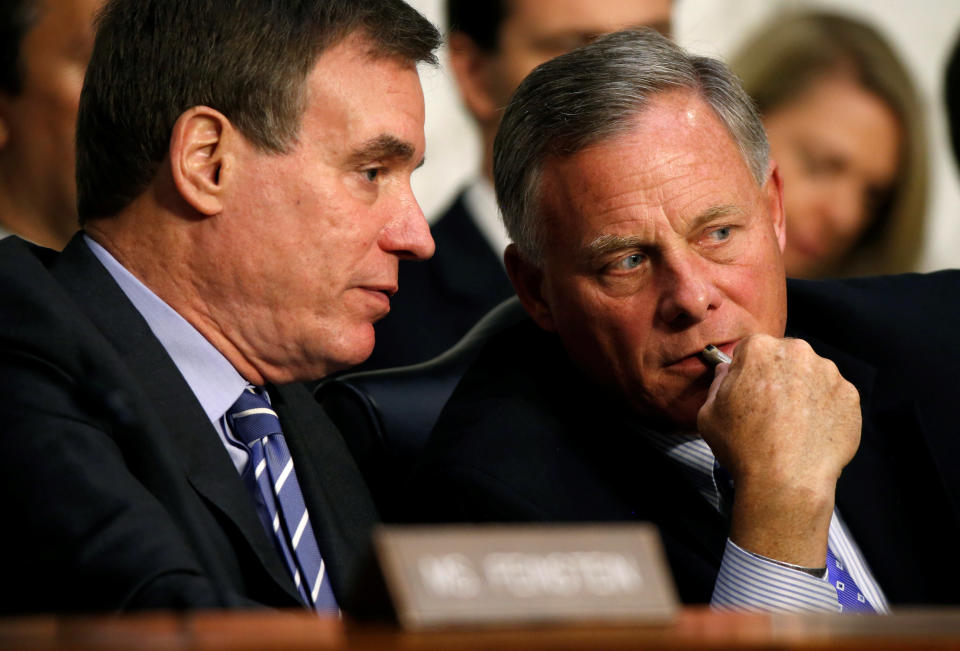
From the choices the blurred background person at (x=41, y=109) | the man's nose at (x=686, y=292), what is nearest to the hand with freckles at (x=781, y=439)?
the man's nose at (x=686, y=292)

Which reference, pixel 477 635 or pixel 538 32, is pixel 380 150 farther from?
pixel 538 32

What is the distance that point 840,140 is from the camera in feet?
11.2

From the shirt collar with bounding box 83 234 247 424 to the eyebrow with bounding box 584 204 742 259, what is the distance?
623 millimetres

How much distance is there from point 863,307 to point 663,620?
63.9 inches

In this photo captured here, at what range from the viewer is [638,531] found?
0.94 metres

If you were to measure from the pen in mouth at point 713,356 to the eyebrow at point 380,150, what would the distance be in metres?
0.56

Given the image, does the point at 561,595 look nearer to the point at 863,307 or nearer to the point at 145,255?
the point at 145,255

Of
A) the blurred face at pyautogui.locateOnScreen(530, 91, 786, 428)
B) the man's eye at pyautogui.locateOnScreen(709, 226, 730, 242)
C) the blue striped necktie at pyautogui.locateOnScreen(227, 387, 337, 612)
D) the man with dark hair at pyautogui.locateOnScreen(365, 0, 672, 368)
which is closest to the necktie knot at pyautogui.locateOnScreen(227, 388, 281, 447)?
the blue striped necktie at pyautogui.locateOnScreen(227, 387, 337, 612)

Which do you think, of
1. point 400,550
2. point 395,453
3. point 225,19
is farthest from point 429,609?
point 395,453

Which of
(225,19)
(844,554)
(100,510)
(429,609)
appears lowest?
(844,554)

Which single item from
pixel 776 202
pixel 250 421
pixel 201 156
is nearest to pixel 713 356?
pixel 776 202

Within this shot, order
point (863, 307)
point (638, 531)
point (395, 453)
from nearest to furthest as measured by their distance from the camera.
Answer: point (638, 531), point (395, 453), point (863, 307)

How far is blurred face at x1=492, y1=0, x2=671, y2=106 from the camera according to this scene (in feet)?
9.56

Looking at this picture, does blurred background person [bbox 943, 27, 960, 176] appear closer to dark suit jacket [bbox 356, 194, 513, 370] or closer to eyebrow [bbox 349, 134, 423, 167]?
dark suit jacket [bbox 356, 194, 513, 370]
